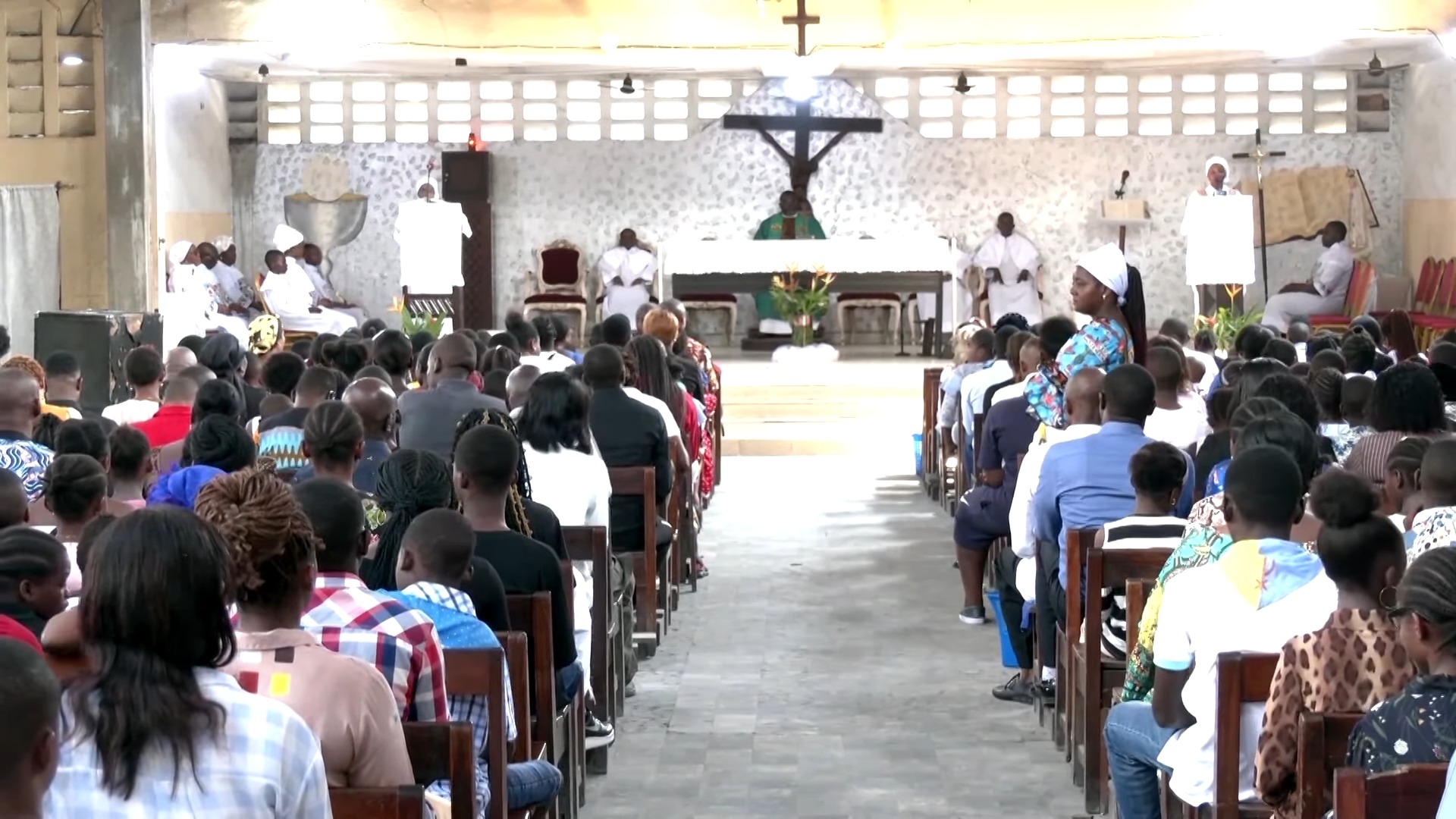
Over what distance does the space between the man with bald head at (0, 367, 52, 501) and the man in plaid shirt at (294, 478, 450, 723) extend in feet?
7.92

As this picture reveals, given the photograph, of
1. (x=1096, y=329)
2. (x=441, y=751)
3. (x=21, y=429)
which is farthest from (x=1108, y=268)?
(x=441, y=751)

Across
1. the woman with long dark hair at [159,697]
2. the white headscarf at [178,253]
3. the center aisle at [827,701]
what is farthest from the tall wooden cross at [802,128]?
the woman with long dark hair at [159,697]

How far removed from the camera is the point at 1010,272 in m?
18.0

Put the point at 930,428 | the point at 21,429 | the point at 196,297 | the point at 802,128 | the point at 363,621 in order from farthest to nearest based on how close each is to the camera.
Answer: the point at 802,128
the point at 196,297
the point at 930,428
the point at 21,429
the point at 363,621

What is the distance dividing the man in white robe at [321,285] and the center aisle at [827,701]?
8.51 meters

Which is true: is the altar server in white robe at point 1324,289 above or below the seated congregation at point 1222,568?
above

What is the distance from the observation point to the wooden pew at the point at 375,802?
101 inches

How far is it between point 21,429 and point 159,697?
3.83 metres

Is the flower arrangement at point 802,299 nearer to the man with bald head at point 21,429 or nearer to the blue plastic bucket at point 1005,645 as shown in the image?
the blue plastic bucket at point 1005,645

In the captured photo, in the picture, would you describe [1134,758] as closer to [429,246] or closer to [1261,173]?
[429,246]

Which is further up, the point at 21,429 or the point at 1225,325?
the point at 1225,325

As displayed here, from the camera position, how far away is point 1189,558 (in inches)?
162

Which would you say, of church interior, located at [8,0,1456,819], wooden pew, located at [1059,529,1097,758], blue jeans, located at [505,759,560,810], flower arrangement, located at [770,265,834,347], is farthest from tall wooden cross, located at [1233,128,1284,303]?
blue jeans, located at [505,759,560,810]

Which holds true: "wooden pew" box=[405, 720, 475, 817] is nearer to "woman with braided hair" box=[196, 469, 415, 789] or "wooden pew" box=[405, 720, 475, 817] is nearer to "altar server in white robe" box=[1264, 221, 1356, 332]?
"woman with braided hair" box=[196, 469, 415, 789]
